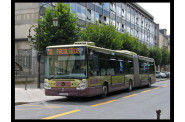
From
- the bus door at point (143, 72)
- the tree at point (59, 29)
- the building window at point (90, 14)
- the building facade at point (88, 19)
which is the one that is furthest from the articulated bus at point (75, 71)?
the building window at point (90, 14)

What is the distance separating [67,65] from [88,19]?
2874 cm

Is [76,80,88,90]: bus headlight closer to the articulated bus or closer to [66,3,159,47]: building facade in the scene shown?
the articulated bus

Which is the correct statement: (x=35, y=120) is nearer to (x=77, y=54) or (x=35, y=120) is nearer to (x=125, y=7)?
(x=77, y=54)

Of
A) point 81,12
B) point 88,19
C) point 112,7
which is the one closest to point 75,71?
point 81,12

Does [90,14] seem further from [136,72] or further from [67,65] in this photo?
[67,65]

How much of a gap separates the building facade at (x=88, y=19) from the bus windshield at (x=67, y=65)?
2.45ft

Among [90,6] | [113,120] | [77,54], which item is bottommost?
[113,120]

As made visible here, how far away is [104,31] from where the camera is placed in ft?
96.7

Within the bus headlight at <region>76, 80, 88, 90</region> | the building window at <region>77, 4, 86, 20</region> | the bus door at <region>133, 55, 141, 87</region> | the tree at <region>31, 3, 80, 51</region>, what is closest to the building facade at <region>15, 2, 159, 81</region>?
the building window at <region>77, 4, 86, 20</region>

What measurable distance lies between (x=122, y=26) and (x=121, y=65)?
38.2 meters

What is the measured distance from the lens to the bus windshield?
1261cm

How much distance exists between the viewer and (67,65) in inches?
499
